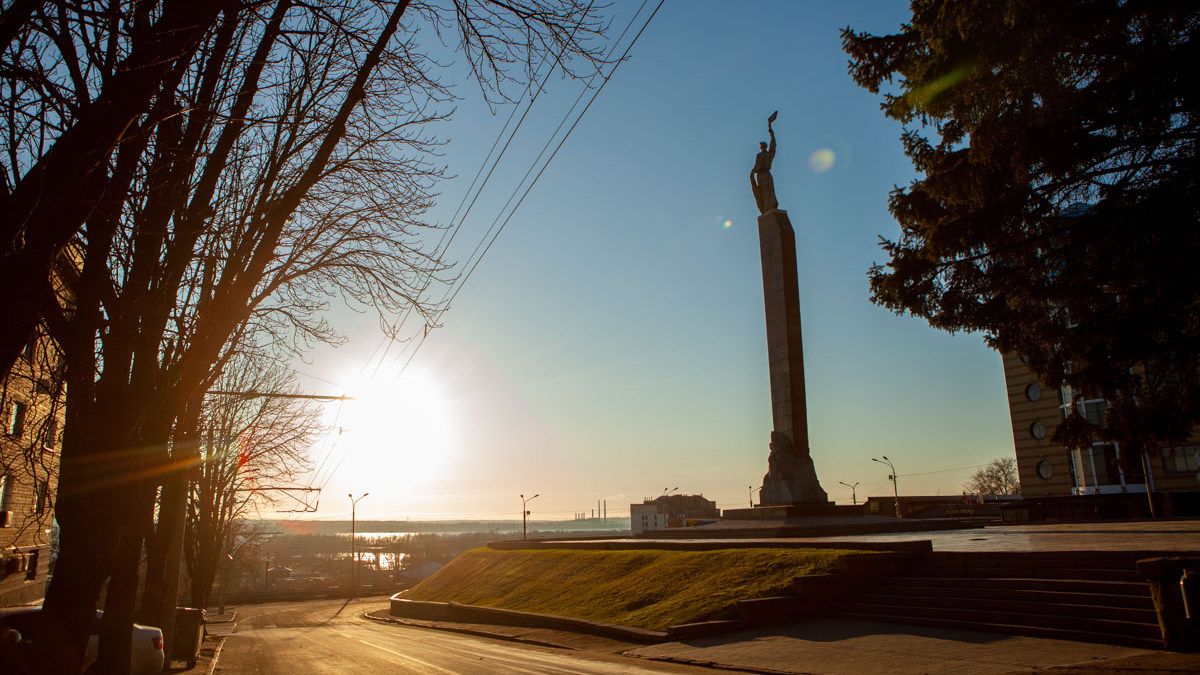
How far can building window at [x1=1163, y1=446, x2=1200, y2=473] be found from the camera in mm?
43438

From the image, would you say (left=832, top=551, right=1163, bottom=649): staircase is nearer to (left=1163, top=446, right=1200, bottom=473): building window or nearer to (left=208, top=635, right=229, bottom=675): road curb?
(left=208, top=635, right=229, bottom=675): road curb

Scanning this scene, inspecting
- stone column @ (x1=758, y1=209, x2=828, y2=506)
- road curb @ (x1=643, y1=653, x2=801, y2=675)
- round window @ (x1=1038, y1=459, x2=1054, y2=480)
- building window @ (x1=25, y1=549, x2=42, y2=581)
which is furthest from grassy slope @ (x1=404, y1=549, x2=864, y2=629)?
round window @ (x1=1038, y1=459, x2=1054, y2=480)

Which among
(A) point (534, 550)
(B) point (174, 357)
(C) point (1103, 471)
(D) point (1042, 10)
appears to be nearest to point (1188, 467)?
(C) point (1103, 471)

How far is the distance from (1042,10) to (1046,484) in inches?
1977

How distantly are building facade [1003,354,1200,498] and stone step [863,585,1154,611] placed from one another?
36.0 meters

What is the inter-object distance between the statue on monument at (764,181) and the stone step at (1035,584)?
810 inches

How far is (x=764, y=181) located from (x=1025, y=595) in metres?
23.5

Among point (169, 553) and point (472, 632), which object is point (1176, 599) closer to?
point (472, 632)

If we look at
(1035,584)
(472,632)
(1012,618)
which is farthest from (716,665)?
(472,632)

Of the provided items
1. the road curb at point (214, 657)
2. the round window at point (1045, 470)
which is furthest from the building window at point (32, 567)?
the round window at point (1045, 470)

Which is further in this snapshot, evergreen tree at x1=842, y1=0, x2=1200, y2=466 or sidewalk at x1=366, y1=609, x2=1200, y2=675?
evergreen tree at x1=842, y1=0, x2=1200, y2=466

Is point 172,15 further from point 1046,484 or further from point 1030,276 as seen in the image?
point 1046,484

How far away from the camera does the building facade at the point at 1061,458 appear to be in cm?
4406

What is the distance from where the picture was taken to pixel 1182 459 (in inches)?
1740
